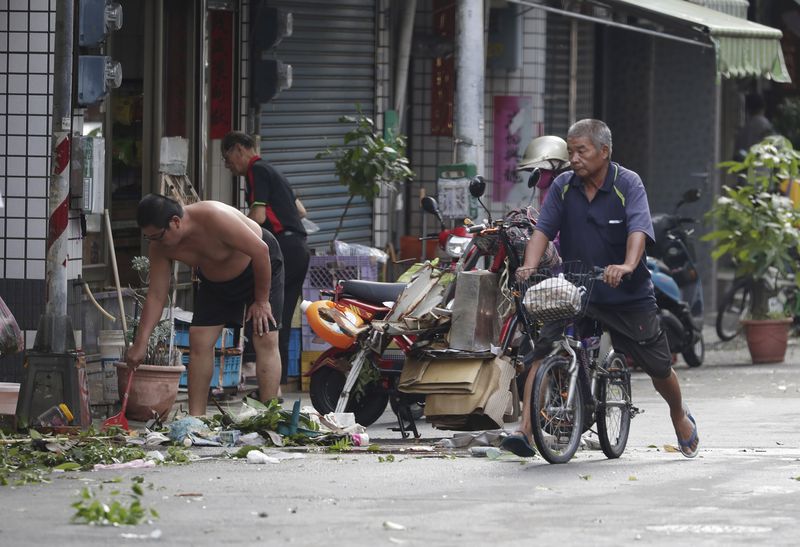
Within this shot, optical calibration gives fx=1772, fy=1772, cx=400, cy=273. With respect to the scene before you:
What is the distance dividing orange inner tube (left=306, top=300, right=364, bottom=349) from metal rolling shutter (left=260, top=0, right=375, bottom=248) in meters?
4.32

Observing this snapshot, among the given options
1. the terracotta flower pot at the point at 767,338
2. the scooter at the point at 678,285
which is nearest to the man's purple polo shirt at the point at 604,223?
the scooter at the point at 678,285

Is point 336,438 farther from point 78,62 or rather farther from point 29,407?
point 78,62

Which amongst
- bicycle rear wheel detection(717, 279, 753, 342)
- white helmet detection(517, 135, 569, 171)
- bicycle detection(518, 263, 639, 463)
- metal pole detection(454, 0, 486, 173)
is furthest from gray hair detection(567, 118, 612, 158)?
bicycle rear wheel detection(717, 279, 753, 342)

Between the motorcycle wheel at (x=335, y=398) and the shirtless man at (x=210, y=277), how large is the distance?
39 cm

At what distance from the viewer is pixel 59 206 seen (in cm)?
1023

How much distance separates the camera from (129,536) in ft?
22.3

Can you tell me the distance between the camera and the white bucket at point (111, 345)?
12.0 metres

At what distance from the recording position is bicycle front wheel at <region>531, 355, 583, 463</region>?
8773mm

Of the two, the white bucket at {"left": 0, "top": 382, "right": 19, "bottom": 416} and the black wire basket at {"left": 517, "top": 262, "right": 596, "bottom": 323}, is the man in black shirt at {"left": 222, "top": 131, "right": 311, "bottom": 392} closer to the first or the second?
the white bucket at {"left": 0, "top": 382, "right": 19, "bottom": 416}

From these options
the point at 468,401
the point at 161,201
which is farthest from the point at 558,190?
the point at 161,201

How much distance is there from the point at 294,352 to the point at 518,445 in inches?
206

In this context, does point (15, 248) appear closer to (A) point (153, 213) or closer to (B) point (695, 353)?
(A) point (153, 213)

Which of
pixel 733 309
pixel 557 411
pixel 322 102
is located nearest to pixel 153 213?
pixel 557 411

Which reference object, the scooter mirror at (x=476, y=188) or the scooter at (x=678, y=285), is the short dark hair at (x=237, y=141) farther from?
the scooter at (x=678, y=285)
